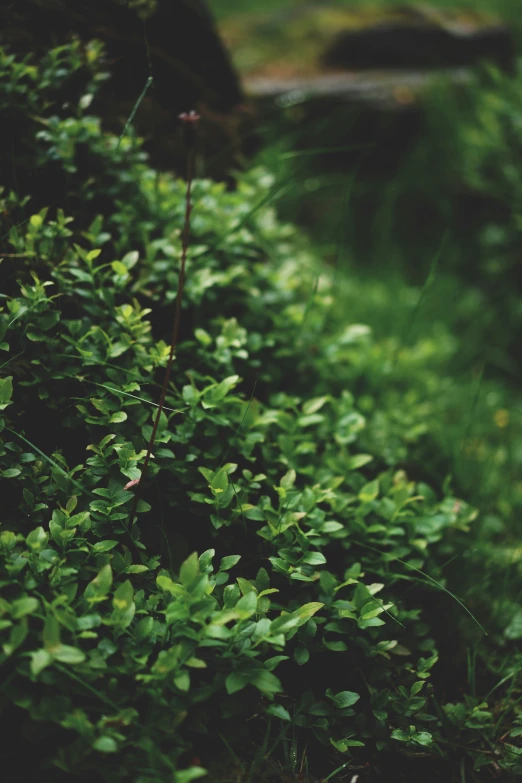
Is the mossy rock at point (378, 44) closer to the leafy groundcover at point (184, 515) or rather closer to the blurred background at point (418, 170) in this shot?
the blurred background at point (418, 170)

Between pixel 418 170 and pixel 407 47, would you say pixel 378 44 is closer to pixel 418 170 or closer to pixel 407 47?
pixel 407 47

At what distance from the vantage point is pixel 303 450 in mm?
1706

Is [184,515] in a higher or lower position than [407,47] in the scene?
lower

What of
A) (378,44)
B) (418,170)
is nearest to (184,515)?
(418,170)

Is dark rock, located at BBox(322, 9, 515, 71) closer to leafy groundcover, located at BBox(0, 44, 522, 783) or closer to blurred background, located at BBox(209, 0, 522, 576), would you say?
blurred background, located at BBox(209, 0, 522, 576)

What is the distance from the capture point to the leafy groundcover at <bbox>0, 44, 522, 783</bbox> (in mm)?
1174

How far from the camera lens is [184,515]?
62.8 inches

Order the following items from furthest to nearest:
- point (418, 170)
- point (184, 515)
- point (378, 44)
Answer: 1. point (378, 44)
2. point (418, 170)
3. point (184, 515)

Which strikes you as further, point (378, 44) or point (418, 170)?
point (378, 44)

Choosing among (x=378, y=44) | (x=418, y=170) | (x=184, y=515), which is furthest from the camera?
(x=378, y=44)

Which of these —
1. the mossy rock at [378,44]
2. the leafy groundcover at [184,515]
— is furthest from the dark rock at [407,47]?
the leafy groundcover at [184,515]

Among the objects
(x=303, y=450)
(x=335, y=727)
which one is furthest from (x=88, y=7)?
(x=335, y=727)

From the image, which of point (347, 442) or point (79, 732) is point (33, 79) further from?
point (79, 732)

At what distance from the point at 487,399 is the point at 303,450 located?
1.59 metres
